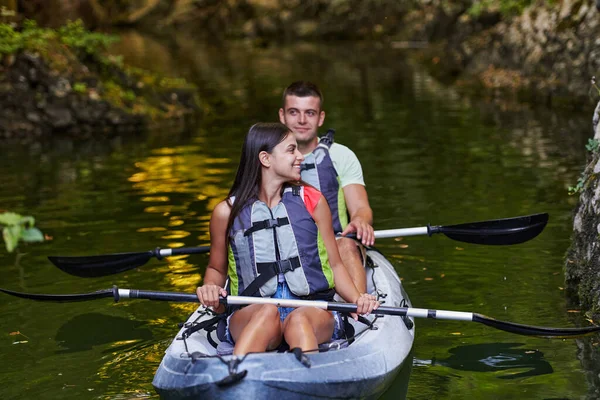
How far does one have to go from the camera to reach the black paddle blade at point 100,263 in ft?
20.4

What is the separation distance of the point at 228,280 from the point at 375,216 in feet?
12.0

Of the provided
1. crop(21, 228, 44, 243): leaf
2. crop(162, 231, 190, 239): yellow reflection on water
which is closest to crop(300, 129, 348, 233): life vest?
crop(162, 231, 190, 239): yellow reflection on water

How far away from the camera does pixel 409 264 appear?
724cm

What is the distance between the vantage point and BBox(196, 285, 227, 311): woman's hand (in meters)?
4.44

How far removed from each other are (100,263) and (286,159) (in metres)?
2.20

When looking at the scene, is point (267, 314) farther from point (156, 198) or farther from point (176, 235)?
point (156, 198)

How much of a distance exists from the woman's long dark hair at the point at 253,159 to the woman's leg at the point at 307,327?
22.8 inches

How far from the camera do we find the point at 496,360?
5.24 m

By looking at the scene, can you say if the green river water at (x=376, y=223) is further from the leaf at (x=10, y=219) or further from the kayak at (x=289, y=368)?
the leaf at (x=10, y=219)

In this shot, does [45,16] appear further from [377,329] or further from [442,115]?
[377,329]

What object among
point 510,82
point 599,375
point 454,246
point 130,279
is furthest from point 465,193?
point 510,82

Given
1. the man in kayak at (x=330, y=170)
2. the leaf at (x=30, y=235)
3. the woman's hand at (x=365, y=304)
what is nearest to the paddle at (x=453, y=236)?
the man in kayak at (x=330, y=170)

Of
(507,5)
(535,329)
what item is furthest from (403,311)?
(507,5)

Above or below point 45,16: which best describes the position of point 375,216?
below
